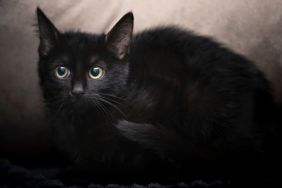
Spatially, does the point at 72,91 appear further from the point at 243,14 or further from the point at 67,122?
the point at 243,14

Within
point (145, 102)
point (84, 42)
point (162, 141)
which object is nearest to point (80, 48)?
point (84, 42)

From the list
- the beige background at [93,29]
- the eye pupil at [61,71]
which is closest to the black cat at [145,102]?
the eye pupil at [61,71]

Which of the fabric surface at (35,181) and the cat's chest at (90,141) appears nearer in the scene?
the fabric surface at (35,181)

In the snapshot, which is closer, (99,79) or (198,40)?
(99,79)

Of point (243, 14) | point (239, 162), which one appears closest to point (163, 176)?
point (239, 162)

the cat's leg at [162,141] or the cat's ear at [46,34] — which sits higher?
the cat's ear at [46,34]

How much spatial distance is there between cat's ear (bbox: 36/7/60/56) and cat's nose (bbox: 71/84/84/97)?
0.21 meters

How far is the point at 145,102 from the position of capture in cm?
134

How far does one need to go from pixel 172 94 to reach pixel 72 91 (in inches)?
14.5

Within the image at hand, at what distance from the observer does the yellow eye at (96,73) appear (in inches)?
51.7

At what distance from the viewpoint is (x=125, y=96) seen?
1.36 m

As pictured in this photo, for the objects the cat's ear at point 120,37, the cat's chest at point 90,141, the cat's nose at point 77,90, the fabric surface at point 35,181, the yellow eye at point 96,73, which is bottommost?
the fabric surface at point 35,181

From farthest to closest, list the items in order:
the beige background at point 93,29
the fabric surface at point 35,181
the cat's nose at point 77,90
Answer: the beige background at point 93,29 → the cat's nose at point 77,90 → the fabric surface at point 35,181

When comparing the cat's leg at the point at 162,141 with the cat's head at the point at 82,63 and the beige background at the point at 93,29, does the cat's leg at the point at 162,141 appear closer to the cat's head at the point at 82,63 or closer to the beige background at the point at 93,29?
the cat's head at the point at 82,63
